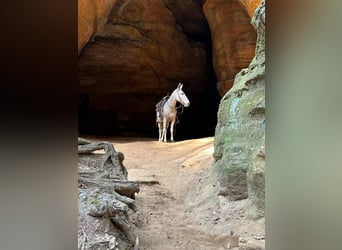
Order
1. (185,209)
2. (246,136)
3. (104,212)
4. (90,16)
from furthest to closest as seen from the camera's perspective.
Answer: (90,16) < (185,209) < (246,136) < (104,212)

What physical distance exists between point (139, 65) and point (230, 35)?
421 centimetres

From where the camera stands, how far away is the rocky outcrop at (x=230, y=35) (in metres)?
12.6

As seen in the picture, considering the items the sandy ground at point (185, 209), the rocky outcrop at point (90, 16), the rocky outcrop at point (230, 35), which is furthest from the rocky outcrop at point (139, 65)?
the sandy ground at point (185, 209)

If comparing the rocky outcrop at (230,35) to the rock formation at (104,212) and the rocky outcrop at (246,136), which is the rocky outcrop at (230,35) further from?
the rock formation at (104,212)

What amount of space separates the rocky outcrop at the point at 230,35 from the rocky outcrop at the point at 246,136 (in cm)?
683

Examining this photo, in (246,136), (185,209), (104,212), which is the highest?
(246,136)

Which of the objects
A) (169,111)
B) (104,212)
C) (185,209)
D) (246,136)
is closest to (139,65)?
(169,111)

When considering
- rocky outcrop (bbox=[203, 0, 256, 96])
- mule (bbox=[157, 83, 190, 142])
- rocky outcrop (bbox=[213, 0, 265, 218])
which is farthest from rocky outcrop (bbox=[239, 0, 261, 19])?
mule (bbox=[157, 83, 190, 142])

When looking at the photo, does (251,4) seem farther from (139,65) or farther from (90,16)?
(139,65)

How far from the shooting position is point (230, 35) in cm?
1317

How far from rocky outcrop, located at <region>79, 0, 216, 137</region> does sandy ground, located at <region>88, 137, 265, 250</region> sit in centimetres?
741
